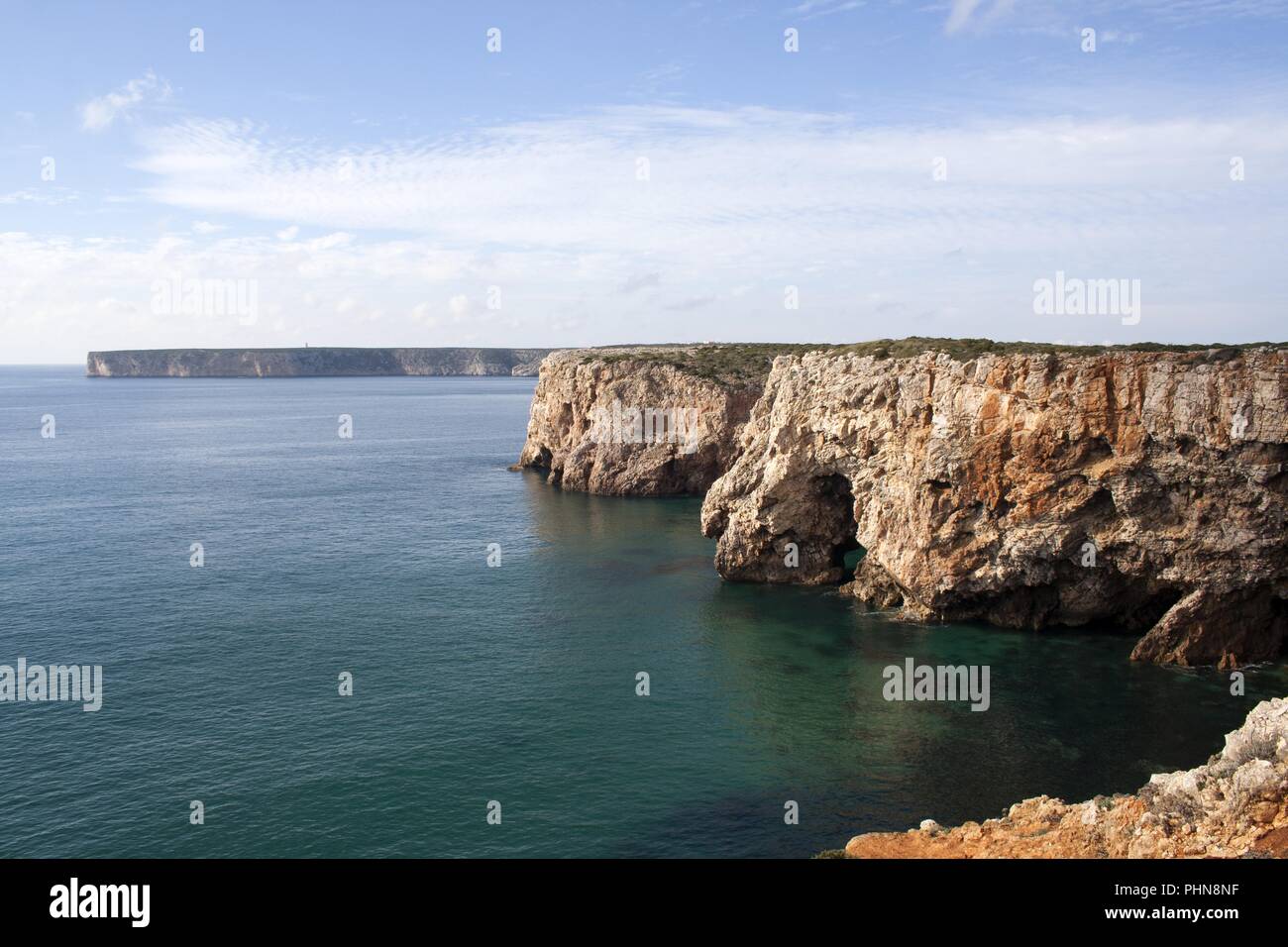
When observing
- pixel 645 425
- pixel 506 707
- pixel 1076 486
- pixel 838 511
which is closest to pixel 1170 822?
pixel 506 707

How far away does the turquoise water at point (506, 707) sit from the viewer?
29172mm

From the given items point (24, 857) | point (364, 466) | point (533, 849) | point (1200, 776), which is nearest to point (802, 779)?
point (533, 849)

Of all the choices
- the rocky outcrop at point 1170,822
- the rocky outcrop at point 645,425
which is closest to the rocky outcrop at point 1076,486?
the rocky outcrop at point 1170,822

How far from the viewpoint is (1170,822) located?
20344 millimetres

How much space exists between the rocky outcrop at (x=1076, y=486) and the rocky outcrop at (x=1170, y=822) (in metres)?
21.3

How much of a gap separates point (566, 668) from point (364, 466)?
2985 inches

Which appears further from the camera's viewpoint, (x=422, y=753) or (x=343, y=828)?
(x=422, y=753)

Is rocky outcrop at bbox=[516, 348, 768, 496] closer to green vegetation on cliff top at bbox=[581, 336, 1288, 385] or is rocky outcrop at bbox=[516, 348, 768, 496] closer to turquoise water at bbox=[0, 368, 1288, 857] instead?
green vegetation on cliff top at bbox=[581, 336, 1288, 385]

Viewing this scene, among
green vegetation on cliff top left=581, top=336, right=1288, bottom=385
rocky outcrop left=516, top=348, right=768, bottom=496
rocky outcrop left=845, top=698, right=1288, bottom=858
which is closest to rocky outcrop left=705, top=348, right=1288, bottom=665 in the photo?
green vegetation on cliff top left=581, top=336, right=1288, bottom=385

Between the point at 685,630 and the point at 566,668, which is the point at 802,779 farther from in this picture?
the point at 685,630

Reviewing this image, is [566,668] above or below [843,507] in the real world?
below

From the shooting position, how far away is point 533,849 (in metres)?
27.2

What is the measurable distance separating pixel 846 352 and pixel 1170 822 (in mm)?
40739
